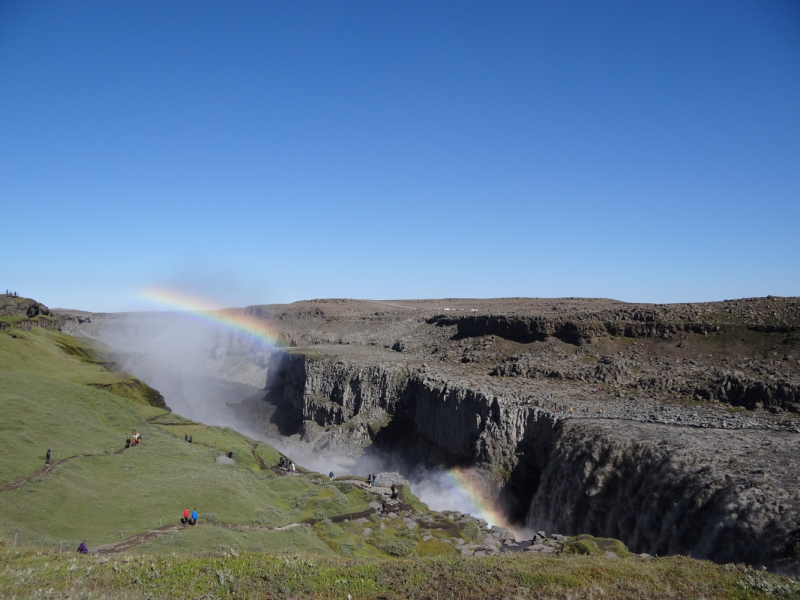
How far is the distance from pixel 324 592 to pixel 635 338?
51.6 m

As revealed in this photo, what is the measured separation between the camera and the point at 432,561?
1867 centimetres

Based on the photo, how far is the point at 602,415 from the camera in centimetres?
3866

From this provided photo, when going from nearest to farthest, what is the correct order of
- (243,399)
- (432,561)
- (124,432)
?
(432,561), (124,432), (243,399)

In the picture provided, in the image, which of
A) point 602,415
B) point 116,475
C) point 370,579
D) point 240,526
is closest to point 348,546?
point 240,526

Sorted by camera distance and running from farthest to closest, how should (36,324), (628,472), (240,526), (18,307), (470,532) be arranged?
1. (18,307)
2. (36,324)
3. (470,532)
4. (628,472)
5. (240,526)

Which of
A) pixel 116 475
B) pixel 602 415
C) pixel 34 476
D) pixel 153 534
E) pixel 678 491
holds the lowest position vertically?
pixel 153 534

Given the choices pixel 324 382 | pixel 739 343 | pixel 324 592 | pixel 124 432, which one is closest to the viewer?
pixel 324 592

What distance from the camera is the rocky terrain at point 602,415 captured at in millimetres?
23812

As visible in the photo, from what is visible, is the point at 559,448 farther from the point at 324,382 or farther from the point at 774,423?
the point at 324,382

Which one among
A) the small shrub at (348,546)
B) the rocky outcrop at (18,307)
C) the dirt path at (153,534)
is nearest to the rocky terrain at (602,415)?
the small shrub at (348,546)

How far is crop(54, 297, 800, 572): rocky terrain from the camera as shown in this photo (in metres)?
23.8

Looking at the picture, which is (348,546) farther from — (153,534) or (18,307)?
(18,307)

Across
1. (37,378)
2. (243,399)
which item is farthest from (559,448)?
(243,399)

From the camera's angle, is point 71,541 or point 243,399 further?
point 243,399
